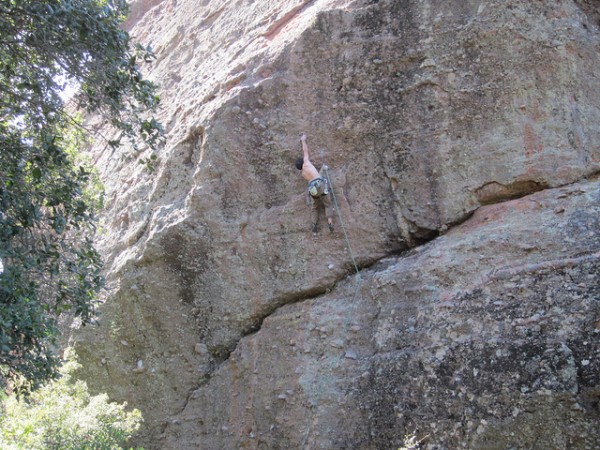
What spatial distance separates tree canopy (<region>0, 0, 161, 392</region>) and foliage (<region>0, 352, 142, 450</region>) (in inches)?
19.8

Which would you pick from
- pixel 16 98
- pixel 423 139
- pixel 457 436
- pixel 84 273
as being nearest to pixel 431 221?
pixel 423 139

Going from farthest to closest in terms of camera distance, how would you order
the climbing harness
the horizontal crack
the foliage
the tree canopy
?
1. the horizontal crack
2. the climbing harness
3. the foliage
4. the tree canopy

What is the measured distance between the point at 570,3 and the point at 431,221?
327cm

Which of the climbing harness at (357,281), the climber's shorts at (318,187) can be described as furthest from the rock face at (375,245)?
the climber's shorts at (318,187)

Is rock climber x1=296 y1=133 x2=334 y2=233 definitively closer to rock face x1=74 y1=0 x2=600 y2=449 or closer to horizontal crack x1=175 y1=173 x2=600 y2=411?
rock face x1=74 y1=0 x2=600 y2=449

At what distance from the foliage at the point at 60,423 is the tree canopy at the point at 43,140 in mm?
503

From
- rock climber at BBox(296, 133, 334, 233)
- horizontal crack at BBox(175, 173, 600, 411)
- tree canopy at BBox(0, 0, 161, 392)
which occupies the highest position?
tree canopy at BBox(0, 0, 161, 392)

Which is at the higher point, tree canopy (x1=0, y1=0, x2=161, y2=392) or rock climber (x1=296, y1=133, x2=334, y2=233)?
tree canopy (x1=0, y1=0, x2=161, y2=392)

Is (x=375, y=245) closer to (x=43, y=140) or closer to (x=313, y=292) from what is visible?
(x=313, y=292)

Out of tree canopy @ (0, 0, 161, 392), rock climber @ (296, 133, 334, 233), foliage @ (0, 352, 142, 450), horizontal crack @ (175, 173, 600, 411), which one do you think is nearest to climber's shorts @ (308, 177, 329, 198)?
rock climber @ (296, 133, 334, 233)

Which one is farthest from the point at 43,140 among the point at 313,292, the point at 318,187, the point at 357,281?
the point at 357,281

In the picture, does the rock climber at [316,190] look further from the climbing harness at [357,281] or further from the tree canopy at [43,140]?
the tree canopy at [43,140]

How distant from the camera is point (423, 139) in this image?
8.88 metres

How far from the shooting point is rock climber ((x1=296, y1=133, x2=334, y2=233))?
891 centimetres
